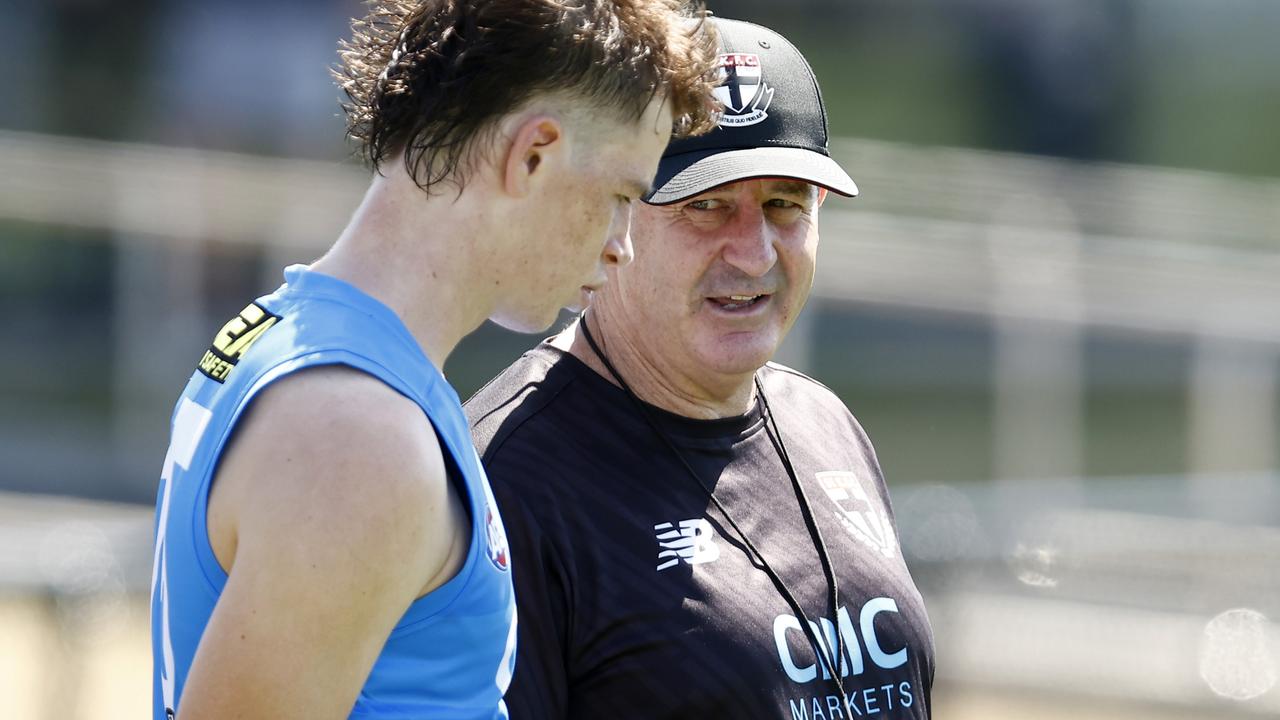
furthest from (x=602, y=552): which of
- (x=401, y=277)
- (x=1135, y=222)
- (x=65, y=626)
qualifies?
(x=1135, y=222)

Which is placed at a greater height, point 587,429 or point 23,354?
point 23,354

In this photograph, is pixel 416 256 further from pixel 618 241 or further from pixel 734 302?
pixel 734 302

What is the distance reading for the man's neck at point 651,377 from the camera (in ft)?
8.20

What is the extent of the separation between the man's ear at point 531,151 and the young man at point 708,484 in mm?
621

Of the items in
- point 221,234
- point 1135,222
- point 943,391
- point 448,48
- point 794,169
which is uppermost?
point 1135,222

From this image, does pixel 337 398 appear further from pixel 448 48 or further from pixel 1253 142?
pixel 1253 142

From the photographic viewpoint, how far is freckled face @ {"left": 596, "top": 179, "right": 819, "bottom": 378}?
252cm

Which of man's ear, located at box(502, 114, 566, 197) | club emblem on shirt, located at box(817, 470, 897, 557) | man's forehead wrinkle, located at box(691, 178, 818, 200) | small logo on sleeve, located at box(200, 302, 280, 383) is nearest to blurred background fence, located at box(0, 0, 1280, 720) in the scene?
club emblem on shirt, located at box(817, 470, 897, 557)

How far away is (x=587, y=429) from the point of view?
2.38 m

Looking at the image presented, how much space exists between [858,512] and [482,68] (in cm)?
124

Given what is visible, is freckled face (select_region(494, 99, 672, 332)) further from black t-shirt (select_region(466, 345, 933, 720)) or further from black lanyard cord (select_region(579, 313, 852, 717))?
black lanyard cord (select_region(579, 313, 852, 717))

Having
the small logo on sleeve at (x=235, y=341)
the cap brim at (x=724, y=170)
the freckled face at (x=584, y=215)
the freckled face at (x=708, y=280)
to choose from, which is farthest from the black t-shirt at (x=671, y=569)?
the small logo on sleeve at (x=235, y=341)

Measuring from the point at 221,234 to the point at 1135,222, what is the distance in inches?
220

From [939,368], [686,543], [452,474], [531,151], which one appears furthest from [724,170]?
[939,368]
